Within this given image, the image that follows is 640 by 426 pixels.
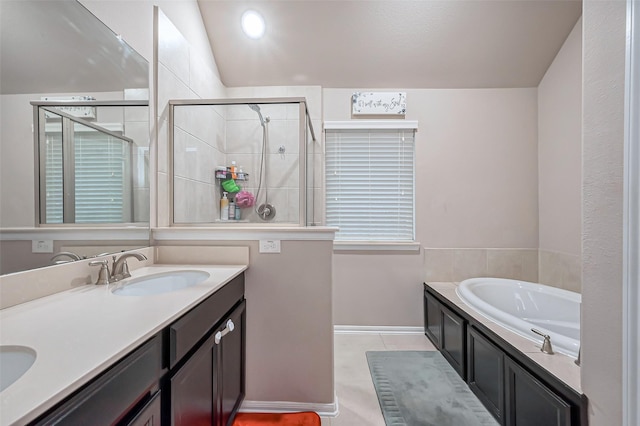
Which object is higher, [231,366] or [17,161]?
[17,161]

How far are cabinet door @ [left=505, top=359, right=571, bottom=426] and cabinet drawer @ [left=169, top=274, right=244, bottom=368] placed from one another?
1452 millimetres

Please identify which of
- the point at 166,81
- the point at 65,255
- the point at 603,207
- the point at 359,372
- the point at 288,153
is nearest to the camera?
the point at 603,207

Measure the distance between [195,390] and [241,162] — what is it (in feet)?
6.53

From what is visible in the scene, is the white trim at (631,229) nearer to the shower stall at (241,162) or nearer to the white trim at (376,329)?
the shower stall at (241,162)

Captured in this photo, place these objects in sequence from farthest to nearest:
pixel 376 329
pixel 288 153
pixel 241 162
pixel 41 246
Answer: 1. pixel 376 329
2. pixel 241 162
3. pixel 288 153
4. pixel 41 246

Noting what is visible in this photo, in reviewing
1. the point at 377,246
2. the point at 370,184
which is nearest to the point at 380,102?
the point at 370,184

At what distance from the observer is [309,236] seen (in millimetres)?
1633

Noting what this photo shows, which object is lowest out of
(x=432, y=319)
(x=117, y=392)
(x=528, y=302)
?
(x=432, y=319)

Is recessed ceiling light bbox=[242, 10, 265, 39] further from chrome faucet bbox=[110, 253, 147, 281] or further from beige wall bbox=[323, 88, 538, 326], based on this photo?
chrome faucet bbox=[110, 253, 147, 281]

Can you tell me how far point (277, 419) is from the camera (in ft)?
5.19

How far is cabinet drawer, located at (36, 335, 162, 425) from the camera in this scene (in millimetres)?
524

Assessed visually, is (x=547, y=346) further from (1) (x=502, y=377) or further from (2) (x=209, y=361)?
(2) (x=209, y=361)

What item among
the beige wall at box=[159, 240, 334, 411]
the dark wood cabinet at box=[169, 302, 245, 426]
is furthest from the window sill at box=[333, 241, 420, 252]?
the dark wood cabinet at box=[169, 302, 245, 426]

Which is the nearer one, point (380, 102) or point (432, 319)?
point (432, 319)
